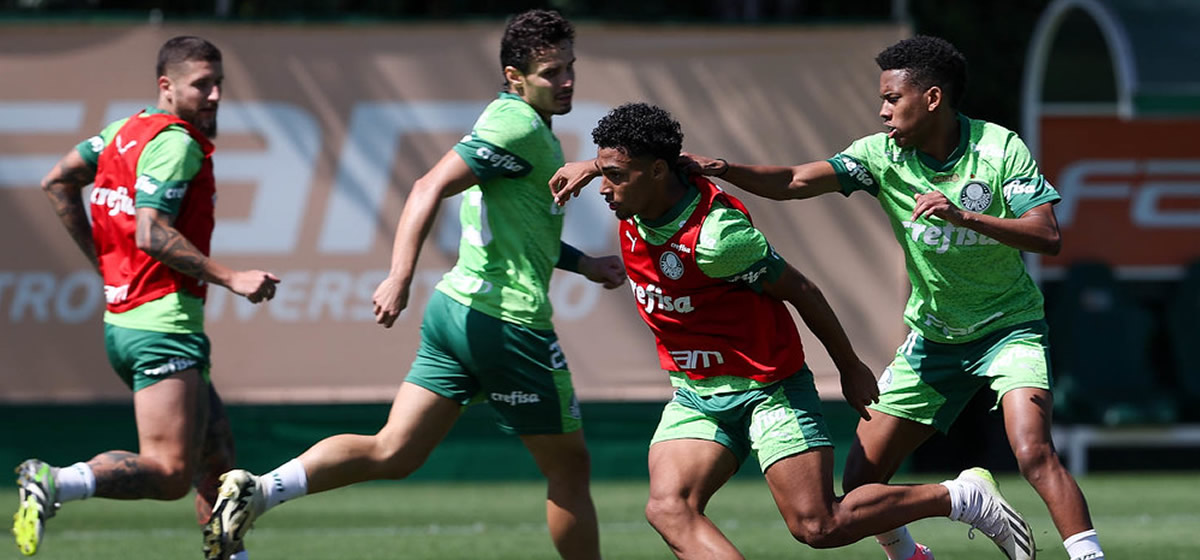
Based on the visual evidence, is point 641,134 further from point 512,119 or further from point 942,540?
point 942,540

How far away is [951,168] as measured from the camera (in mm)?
6449

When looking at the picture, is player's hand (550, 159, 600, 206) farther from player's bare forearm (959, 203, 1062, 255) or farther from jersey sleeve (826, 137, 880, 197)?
player's bare forearm (959, 203, 1062, 255)

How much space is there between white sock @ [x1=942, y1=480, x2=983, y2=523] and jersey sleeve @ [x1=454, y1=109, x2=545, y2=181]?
2.09 m

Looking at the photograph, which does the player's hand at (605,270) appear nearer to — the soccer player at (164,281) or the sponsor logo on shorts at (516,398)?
the sponsor logo on shorts at (516,398)

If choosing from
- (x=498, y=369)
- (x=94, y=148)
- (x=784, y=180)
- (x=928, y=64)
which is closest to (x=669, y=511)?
(x=498, y=369)

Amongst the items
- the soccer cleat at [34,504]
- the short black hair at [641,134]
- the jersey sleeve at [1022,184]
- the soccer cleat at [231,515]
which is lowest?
the soccer cleat at [34,504]

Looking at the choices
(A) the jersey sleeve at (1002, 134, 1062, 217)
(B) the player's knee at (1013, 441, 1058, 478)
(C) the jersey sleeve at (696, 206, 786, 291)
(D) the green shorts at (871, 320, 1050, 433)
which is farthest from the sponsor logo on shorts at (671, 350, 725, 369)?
(A) the jersey sleeve at (1002, 134, 1062, 217)

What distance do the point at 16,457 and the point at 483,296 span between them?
7.27 meters

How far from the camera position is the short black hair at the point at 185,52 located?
6926 mm

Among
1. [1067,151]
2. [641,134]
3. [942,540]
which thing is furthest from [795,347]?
[1067,151]

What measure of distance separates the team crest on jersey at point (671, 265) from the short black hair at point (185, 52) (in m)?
2.33

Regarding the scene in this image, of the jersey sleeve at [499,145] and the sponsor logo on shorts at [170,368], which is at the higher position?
the jersey sleeve at [499,145]

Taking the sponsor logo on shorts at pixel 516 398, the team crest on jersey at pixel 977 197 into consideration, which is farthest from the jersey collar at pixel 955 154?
the sponsor logo on shorts at pixel 516 398

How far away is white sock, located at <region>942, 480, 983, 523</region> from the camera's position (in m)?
6.20
